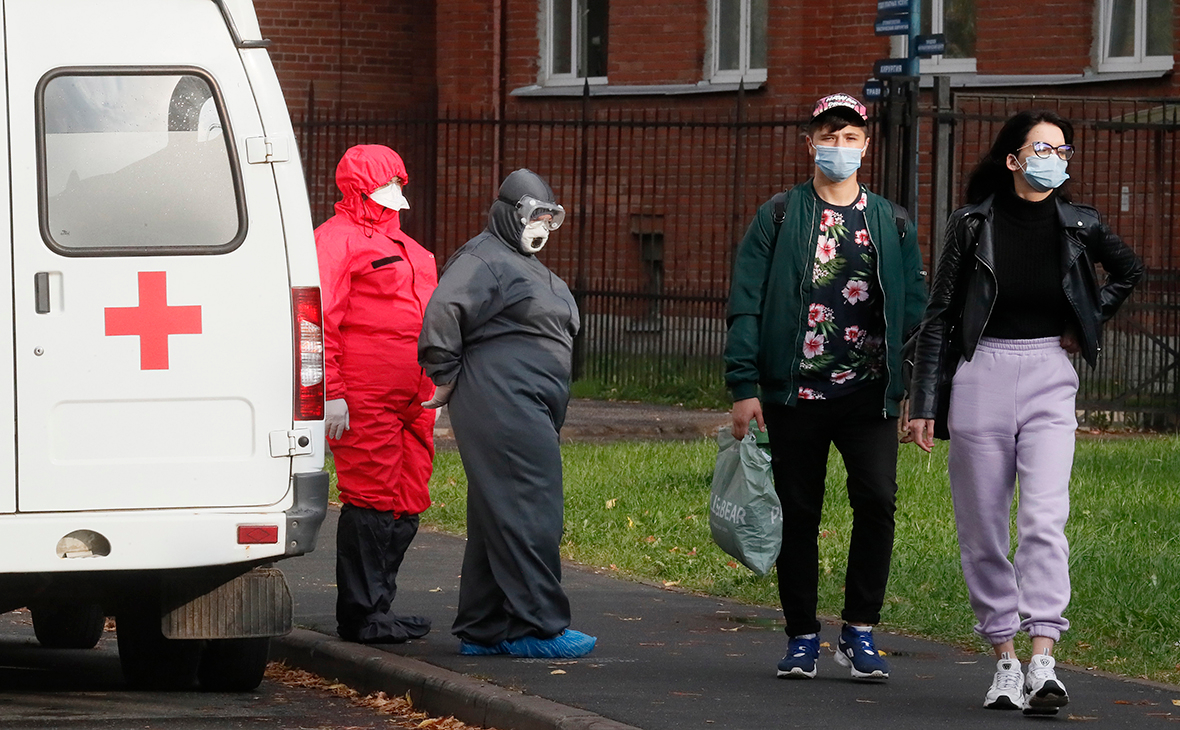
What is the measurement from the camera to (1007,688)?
5.92 m

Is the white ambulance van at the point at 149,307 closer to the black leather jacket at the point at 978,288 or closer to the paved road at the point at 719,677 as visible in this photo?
the paved road at the point at 719,677

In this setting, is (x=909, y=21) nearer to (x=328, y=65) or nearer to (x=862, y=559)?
(x=862, y=559)

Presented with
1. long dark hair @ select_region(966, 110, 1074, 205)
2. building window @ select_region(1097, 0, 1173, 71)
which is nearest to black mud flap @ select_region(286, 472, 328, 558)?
long dark hair @ select_region(966, 110, 1074, 205)

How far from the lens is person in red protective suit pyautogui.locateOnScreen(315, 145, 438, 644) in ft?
23.1

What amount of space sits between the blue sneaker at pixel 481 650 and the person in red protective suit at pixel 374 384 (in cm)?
39

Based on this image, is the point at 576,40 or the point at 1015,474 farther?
the point at 576,40

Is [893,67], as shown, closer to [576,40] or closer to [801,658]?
[576,40]

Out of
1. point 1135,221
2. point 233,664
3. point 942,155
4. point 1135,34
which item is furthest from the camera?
point 1135,34

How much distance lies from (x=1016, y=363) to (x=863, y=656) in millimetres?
1106

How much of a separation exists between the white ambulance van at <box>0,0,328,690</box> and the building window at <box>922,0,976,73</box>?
1339 centimetres

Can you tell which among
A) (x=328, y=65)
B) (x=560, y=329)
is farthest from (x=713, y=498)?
(x=328, y=65)

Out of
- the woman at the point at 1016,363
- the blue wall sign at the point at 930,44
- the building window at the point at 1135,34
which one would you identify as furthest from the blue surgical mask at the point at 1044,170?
the building window at the point at 1135,34

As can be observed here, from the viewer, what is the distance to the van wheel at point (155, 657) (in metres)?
6.91

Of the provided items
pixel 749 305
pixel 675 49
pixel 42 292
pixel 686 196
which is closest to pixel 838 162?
pixel 749 305
